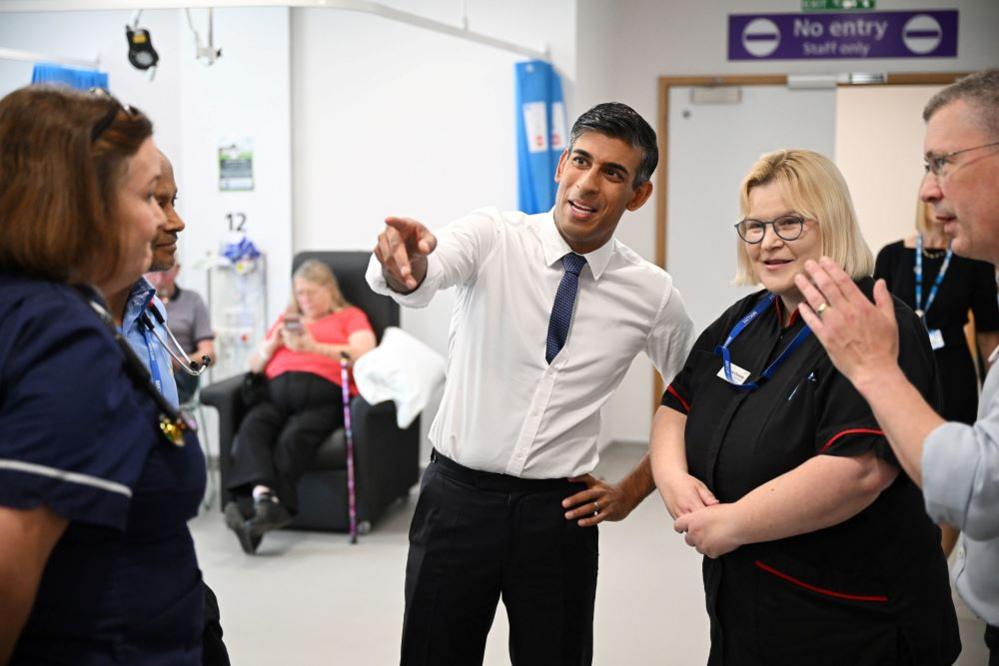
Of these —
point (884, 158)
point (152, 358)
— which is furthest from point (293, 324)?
point (884, 158)

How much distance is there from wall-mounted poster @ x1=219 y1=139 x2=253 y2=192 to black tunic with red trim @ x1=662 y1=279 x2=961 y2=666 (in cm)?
430

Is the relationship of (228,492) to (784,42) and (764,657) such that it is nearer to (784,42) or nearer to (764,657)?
(764,657)

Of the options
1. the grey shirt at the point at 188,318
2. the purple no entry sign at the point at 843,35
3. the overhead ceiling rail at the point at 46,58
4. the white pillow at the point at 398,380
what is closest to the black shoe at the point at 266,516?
the white pillow at the point at 398,380

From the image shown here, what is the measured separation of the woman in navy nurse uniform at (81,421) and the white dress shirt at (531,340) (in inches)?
32.6

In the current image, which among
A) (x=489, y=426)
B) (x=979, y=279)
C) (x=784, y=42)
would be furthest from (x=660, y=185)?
(x=489, y=426)

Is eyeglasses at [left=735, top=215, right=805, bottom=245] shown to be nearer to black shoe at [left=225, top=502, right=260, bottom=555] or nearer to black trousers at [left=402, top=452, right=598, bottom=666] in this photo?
black trousers at [left=402, top=452, right=598, bottom=666]

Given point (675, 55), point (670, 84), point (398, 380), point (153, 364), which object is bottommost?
point (398, 380)

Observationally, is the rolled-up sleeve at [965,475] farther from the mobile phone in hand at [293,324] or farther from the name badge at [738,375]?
the mobile phone in hand at [293,324]

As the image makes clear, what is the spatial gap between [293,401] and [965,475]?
3753mm

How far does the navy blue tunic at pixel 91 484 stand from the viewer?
108 centimetres

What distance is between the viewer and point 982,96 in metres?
1.40

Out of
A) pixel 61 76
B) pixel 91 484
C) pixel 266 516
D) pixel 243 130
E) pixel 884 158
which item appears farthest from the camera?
pixel 884 158

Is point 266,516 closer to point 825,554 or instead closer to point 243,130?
point 243,130

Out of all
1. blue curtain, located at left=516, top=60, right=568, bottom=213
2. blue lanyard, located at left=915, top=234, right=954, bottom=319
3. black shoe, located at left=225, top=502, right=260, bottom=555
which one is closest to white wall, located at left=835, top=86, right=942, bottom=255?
blue curtain, located at left=516, top=60, right=568, bottom=213
